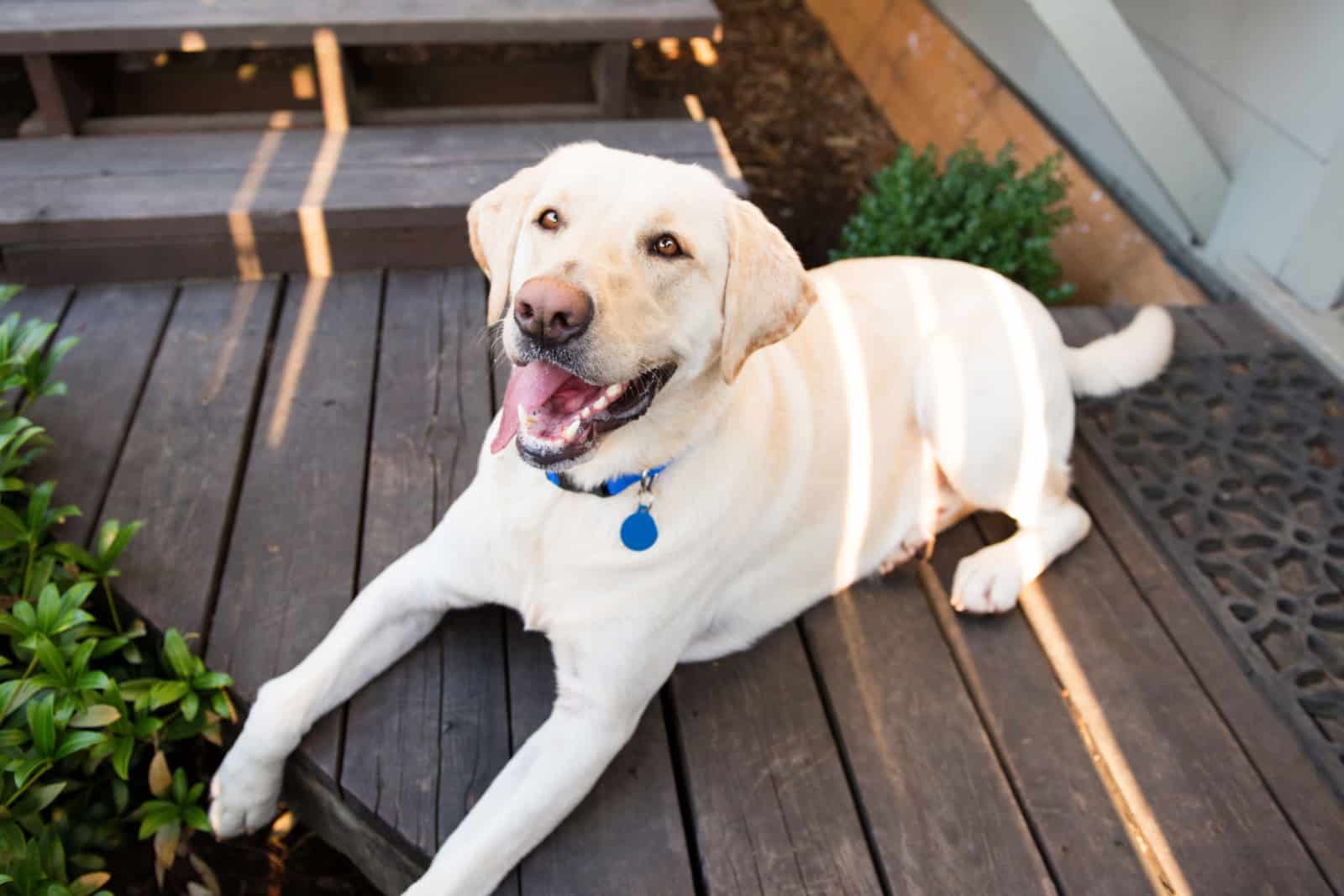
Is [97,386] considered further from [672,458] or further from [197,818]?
[672,458]

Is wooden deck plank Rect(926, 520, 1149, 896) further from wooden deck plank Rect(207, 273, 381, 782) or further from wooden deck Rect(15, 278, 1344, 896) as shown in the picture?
wooden deck plank Rect(207, 273, 381, 782)

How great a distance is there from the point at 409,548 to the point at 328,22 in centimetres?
187

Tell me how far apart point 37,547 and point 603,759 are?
125 cm

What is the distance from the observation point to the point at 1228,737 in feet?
6.85

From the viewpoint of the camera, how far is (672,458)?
180 cm

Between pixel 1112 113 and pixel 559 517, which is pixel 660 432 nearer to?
pixel 559 517

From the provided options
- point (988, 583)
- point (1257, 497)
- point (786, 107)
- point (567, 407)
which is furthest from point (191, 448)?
point (786, 107)

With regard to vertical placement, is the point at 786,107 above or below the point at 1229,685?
below

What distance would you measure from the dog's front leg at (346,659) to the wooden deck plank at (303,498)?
0.07 meters

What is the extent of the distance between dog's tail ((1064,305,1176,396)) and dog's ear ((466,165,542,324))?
1489 mm

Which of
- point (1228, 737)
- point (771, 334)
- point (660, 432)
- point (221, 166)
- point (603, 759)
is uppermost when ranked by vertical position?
point (771, 334)

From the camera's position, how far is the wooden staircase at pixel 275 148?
114 inches

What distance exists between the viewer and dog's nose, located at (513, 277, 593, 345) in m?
1.49

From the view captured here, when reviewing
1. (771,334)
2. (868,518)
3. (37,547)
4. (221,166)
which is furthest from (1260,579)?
(221,166)
